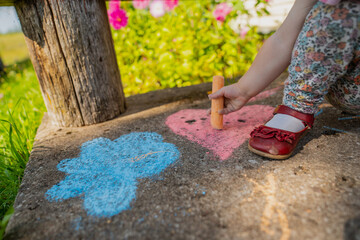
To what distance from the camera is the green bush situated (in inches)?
93.4

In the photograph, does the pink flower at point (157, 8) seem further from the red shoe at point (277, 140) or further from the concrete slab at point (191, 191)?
the red shoe at point (277, 140)

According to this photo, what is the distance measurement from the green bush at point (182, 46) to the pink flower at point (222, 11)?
0.06m

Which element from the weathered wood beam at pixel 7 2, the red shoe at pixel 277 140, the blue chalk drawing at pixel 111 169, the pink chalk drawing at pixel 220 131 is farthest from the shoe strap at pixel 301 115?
the weathered wood beam at pixel 7 2

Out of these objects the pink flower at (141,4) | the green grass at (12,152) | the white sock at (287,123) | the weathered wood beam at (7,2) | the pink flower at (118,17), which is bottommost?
the green grass at (12,152)

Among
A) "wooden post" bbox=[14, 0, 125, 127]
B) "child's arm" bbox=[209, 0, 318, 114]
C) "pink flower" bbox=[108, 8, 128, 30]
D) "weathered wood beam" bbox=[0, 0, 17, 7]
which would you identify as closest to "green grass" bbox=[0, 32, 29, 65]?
"pink flower" bbox=[108, 8, 128, 30]

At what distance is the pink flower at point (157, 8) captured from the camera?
2.43 meters

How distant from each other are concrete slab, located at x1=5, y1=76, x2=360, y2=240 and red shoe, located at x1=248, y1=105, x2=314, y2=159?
0.11 feet

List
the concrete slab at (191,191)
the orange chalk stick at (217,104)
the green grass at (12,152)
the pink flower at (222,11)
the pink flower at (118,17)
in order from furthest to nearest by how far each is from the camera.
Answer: the pink flower at (118,17), the pink flower at (222,11), the orange chalk stick at (217,104), the green grass at (12,152), the concrete slab at (191,191)

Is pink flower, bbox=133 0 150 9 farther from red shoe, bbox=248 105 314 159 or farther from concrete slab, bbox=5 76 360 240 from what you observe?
red shoe, bbox=248 105 314 159

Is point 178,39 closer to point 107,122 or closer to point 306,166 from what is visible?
point 107,122

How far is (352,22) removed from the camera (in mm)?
852

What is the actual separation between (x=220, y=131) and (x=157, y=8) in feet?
5.69

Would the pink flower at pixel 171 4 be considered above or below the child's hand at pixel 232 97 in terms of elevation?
above

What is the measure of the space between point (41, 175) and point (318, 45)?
1.31m
